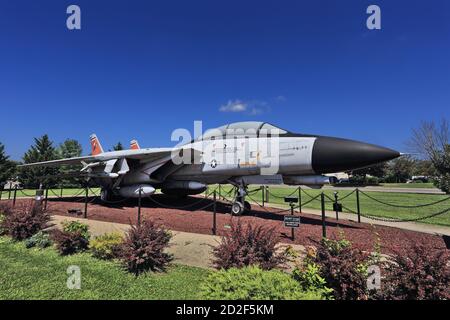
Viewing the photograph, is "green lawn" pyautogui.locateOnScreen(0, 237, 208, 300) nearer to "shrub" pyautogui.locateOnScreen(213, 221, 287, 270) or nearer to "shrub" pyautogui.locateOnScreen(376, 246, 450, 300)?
"shrub" pyautogui.locateOnScreen(213, 221, 287, 270)

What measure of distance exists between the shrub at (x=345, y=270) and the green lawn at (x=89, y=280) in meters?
1.88

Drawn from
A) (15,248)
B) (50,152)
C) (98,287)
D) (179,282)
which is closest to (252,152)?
(179,282)

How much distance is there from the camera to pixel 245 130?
9227mm

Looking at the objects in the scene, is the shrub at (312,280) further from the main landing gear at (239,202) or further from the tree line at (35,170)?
the tree line at (35,170)

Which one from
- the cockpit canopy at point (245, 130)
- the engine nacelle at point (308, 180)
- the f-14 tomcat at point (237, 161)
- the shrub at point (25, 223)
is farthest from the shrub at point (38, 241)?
the engine nacelle at point (308, 180)

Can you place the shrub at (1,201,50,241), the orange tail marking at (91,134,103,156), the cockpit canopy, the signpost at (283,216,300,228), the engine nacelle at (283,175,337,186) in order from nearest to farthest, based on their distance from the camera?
1. the signpost at (283,216,300,228)
2. the shrub at (1,201,50,241)
3. the engine nacelle at (283,175,337,186)
4. the cockpit canopy
5. the orange tail marking at (91,134,103,156)

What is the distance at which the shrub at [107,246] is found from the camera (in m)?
5.62

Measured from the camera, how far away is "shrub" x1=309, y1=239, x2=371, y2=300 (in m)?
3.49

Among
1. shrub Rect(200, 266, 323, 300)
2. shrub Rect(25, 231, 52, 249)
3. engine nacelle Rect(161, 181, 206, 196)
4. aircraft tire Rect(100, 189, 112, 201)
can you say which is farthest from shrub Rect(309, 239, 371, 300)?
aircraft tire Rect(100, 189, 112, 201)

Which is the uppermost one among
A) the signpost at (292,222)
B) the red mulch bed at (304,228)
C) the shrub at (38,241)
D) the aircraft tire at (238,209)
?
the aircraft tire at (238,209)

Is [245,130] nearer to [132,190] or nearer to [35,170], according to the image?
[132,190]

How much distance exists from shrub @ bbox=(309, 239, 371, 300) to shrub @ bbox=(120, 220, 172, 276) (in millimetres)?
2932

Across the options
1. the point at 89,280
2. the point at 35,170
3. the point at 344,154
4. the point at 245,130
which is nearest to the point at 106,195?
the point at 245,130
